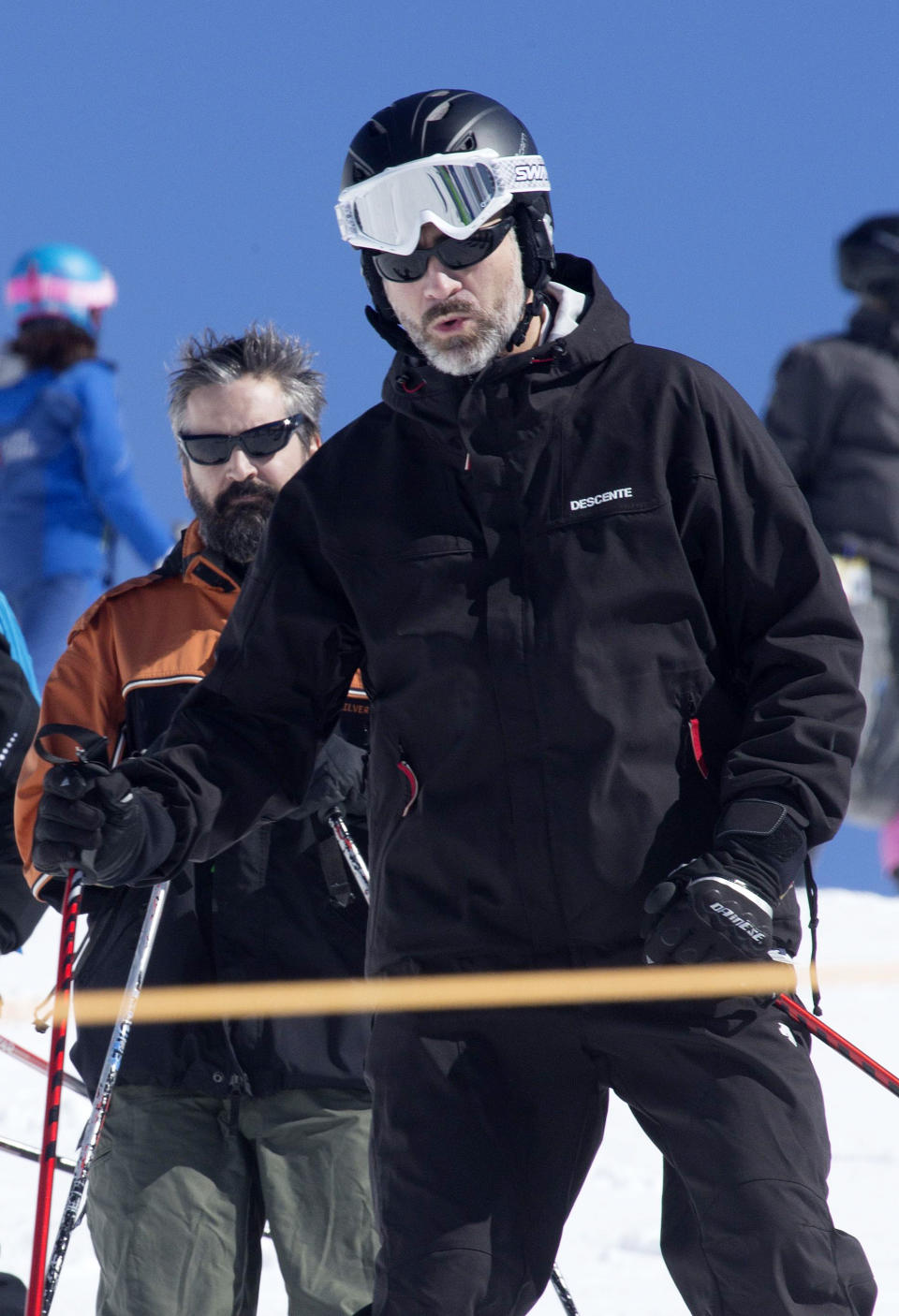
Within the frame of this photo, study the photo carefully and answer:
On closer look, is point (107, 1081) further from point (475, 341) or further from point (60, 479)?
point (60, 479)

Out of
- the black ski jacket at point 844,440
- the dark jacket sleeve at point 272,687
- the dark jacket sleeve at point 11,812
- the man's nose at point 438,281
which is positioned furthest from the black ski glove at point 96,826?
the black ski jacket at point 844,440

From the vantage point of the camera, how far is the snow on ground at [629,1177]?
5184 mm

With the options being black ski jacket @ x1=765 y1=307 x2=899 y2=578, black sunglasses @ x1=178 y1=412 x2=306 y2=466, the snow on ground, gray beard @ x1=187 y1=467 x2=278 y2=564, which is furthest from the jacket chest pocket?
black ski jacket @ x1=765 y1=307 x2=899 y2=578

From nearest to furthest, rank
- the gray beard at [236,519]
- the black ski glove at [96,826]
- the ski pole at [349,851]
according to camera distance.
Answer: the black ski glove at [96,826], the ski pole at [349,851], the gray beard at [236,519]

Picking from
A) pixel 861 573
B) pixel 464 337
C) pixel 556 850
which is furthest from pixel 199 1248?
pixel 861 573

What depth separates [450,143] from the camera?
118 inches

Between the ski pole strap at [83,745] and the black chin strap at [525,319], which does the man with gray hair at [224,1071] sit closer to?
the ski pole strap at [83,745]

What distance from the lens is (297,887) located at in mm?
3459

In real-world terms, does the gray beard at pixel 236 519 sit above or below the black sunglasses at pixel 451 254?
below

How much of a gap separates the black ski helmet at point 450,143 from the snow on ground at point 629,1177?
3051 millimetres

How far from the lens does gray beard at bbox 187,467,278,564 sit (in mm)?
3699

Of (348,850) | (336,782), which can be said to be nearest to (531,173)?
(336,782)

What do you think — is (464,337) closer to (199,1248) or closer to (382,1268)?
(382,1268)

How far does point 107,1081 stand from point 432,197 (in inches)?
62.4
